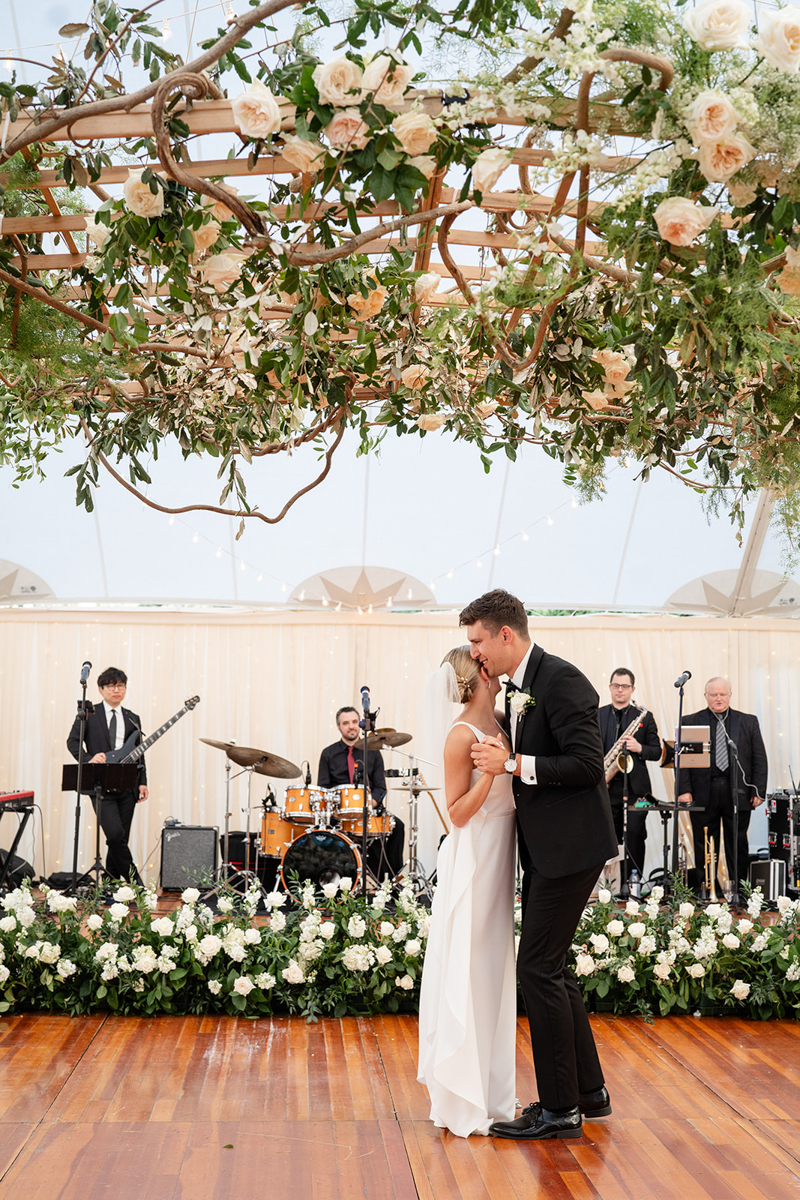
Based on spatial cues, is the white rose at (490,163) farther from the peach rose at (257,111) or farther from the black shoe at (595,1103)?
the black shoe at (595,1103)

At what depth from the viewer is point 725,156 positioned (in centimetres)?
176

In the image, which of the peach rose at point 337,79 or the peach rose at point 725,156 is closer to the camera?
the peach rose at point 725,156

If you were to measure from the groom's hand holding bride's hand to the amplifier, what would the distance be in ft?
17.1

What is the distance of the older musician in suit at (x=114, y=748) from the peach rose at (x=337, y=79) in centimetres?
639

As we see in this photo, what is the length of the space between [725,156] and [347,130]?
713mm

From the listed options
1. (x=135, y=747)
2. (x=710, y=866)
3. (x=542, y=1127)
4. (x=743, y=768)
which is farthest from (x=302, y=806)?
(x=542, y=1127)

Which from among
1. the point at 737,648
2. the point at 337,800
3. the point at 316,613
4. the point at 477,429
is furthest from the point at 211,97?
the point at 737,648

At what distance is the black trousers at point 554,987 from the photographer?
10.6ft

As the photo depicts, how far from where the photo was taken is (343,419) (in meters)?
4.01

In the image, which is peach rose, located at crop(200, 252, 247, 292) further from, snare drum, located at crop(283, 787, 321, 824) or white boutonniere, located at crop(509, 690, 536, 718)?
snare drum, located at crop(283, 787, 321, 824)

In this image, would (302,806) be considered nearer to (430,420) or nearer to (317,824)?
(317,824)

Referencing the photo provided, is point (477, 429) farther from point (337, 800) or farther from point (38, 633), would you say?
point (38, 633)

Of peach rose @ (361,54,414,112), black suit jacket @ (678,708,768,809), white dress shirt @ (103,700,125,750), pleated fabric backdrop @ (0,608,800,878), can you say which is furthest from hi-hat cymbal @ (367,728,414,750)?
peach rose @ (361,54,414,112)

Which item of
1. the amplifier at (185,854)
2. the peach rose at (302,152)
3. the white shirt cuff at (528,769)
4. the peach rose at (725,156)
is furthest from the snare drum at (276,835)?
the peach rose at (725,156)
